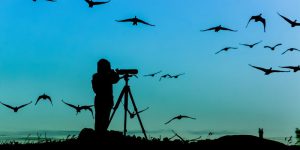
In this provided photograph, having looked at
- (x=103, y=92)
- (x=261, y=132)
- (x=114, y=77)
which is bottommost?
(x=261, y=132)

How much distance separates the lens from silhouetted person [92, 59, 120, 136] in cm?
1297

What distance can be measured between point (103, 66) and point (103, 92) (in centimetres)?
85

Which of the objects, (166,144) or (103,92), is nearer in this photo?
(166,144)

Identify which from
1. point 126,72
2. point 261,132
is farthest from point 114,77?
point 261,132

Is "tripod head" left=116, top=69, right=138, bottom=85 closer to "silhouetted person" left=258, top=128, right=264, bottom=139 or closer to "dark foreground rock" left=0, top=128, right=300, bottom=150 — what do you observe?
"dark foreground rock" left=0, top=128, right=300, bottom=150

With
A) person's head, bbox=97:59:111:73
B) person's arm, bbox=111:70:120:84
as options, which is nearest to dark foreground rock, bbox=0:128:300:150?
person's arm, bbox=111:70:120:84

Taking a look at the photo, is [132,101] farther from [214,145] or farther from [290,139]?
[290,139]

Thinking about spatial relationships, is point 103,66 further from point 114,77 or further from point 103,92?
point 103,92

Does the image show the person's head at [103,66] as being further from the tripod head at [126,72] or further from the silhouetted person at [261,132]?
the silhouetted person at [261,132]

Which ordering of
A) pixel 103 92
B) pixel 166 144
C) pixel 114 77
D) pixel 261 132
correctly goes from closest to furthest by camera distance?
1. pixel 166 144
2. pixel 114 77
3. pixel 103 92
4. pixel 261 132

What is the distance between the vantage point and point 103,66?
12945 millimetres

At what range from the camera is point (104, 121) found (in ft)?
44.5

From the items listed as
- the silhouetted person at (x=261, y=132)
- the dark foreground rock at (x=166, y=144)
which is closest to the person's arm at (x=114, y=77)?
the dark foreground rock at (x=166, y=144)

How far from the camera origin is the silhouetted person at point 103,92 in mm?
12969
